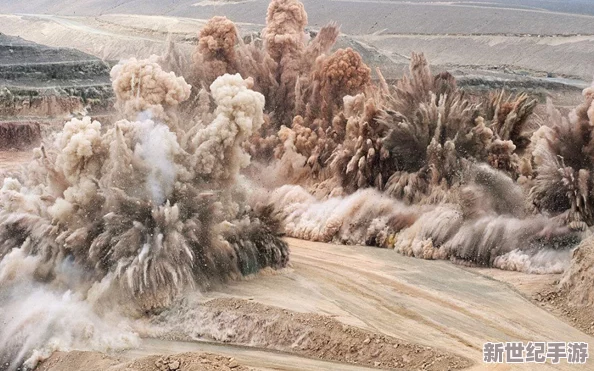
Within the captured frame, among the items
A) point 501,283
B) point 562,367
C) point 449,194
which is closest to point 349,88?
point 449,194

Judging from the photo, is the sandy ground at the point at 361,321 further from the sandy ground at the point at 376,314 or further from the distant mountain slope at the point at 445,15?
the distant mountain slope at the point at 445,15

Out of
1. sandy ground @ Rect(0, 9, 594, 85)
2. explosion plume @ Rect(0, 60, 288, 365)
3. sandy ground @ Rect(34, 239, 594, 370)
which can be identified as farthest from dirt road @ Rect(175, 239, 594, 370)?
sandy ground @ Rect(0, 9, 594, 85)

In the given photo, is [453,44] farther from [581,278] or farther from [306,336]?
[306,336]

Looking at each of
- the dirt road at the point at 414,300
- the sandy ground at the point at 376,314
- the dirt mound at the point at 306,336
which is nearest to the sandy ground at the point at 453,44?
the dirt road at the point at 414,300

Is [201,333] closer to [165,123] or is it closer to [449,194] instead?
[165,123]

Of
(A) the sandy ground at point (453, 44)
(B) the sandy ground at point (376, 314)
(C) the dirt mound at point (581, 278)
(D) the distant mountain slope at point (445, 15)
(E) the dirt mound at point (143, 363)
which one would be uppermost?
(D) the distant mountain slope at point (445, 15)

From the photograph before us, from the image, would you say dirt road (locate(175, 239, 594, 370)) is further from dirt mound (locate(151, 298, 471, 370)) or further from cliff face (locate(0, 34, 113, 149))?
cliff face (locate(0, 34, 113, 149))

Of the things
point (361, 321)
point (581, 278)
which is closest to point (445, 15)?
point (581, 278)
